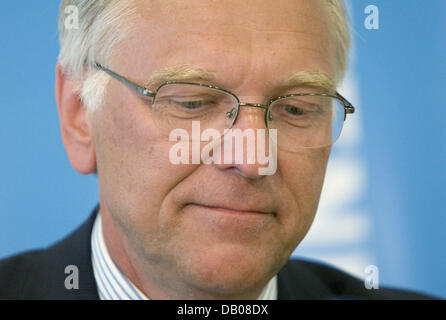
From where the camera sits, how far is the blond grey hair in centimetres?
142

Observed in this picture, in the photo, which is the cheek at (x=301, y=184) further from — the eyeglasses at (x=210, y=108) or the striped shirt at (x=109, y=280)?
the striped shirt at (x=109, y=280)

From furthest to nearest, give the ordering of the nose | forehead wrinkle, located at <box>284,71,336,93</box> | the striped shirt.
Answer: the striped shirt < forehead wrinkle, located at <box>284,71,336,93</box> < the nose

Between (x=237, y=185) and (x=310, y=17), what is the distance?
1.57ft

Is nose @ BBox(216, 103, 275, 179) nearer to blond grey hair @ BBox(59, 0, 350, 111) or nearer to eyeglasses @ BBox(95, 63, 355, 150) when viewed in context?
eyeglasses @ BBox(95, 63, 355, 150)

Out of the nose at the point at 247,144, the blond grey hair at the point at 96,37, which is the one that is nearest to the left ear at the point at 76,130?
the blond grey hair at the point at 96,37

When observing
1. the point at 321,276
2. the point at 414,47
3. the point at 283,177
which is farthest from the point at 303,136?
the point at 414,47

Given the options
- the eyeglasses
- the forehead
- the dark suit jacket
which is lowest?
the dark suit jacket

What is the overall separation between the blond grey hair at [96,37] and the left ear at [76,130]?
0.03 m

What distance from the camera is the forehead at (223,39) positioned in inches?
51.7

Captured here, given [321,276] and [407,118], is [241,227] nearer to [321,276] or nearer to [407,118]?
[321,276]

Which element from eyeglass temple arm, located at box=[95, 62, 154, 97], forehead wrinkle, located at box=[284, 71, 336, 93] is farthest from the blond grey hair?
forehead wrinkle, located at box=[284, 71, 336, 93]

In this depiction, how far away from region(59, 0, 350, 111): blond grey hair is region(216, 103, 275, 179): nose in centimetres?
35

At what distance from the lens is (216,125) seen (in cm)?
133

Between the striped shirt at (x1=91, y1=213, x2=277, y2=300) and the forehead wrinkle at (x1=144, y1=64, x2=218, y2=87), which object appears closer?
the forehead wrinkle at (x1=144, y1=64, x2=218, y2=87)
